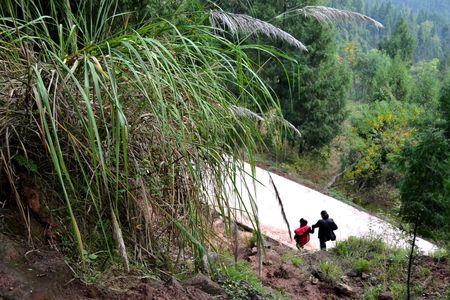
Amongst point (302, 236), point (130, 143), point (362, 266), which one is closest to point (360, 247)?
point (302, 236)

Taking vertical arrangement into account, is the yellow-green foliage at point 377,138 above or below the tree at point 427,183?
below

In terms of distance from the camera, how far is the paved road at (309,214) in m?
8.15

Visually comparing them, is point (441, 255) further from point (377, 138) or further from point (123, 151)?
point (377, 138)

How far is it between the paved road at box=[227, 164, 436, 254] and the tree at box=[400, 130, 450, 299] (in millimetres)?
1596

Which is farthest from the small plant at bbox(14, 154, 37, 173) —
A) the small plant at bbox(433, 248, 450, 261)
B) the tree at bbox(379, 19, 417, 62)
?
the tree at bbox(379, 19, 417, 62)

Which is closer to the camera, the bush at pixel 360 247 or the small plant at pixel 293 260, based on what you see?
the small plant at pixel 293 260

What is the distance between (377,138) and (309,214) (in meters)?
8.85

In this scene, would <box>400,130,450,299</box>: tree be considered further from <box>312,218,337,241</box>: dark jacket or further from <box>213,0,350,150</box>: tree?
<box>213,0,350,150</box>: tree

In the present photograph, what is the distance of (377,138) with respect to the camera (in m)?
18.6

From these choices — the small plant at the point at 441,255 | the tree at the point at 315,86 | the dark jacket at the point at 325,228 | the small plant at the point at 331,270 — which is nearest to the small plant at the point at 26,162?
the small plant at the point at 331,270

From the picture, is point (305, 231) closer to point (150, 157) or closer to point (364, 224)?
point (364, 224)

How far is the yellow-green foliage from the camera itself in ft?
59.9

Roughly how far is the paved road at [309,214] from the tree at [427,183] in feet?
5.24

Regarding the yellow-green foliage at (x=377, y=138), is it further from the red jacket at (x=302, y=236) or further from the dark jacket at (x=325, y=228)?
the red jacket at (x=302, y=236)
